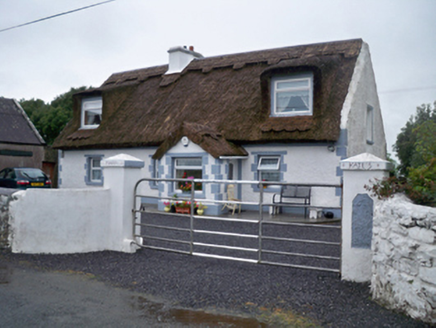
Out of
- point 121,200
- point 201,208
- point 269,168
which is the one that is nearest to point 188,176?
point 201,208

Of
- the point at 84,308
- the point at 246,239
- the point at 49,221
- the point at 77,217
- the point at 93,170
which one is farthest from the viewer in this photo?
the point at 93,170

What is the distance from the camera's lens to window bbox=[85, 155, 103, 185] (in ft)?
63.3

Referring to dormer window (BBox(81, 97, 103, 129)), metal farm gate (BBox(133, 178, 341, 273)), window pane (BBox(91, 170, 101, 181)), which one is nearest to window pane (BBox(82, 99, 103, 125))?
dormer window (BBox(81, 97, 103, 129))

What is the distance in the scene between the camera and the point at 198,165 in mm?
14734

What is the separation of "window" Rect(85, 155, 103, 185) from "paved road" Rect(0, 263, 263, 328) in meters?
13.8

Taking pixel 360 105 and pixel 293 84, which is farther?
pixel 360 105

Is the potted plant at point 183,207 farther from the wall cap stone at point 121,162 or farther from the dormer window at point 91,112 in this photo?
the dormer window at point 91,112

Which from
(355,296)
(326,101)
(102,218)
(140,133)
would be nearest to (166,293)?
(355,296)

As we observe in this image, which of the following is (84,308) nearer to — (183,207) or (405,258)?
(405,258)

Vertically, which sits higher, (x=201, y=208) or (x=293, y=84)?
(x=293, y=84)

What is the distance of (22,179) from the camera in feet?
64.0

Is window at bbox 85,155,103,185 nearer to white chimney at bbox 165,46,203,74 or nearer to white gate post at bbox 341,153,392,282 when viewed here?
white chimney at bbox 165,46,203,74

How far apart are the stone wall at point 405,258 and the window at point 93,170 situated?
52.3 ft

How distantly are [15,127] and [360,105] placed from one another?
21.6 m
